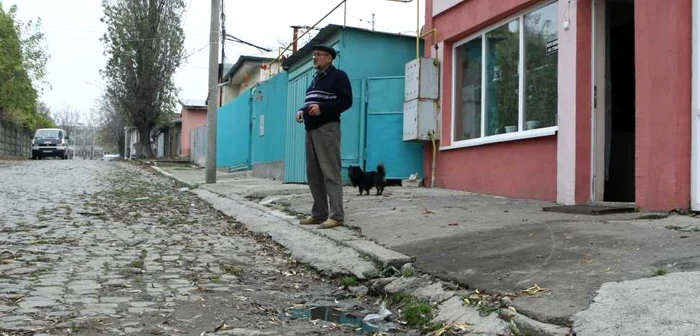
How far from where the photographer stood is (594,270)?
3811 millimetres

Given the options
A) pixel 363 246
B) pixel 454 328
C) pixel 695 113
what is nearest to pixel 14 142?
pixel 363 246

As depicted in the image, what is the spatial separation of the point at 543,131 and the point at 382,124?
4.05 meters

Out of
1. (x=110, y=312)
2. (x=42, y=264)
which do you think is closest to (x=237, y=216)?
(x=42, y=264)

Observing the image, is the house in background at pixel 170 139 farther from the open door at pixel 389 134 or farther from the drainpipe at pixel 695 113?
the drainpipe at pixel 695 113

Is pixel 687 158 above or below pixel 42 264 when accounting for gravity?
above

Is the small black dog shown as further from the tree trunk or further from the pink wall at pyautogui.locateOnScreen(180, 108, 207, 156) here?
the pink wall at pyautogui.locateOnScreen(180, 108, 207, 156)

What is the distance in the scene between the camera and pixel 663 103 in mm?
6301

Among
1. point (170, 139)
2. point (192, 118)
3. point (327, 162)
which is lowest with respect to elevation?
point (327, 162)

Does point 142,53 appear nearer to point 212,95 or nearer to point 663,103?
point 212,95

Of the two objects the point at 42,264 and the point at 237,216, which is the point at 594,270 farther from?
the point at 237,216

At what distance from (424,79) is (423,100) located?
0.38 meters

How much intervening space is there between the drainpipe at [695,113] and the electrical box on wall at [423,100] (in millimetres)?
5445

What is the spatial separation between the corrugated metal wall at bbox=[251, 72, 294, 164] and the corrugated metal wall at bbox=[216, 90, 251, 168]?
77cm

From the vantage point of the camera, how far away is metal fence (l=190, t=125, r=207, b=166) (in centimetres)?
2880
